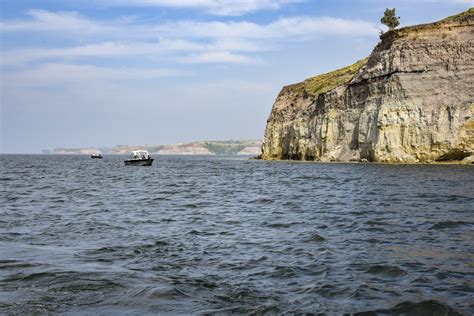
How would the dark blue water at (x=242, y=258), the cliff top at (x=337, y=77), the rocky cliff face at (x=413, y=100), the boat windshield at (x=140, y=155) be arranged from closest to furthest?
the dark blue water at (x=242, y=258)
the rocky cliff face at (x=413, y=100)
the cliff top at (x=337, y=77)
the boat windshield at (x=140, y=155)

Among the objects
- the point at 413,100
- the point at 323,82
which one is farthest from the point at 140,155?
the point at 413,100

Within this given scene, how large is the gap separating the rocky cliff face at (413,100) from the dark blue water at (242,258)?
35.3 metres

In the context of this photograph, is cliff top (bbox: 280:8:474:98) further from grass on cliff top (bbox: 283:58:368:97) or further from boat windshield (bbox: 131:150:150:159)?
boat windshield (bbox: 131:150:150:159)

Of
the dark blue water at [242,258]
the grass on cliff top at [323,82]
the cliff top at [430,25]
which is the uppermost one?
the cliff top at [430,25]

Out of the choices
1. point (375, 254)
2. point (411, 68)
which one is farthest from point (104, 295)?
point (411, 68)

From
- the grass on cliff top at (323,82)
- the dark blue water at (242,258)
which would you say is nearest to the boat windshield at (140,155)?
the grass on cliff top at (323,82)

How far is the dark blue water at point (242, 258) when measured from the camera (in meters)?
8.14

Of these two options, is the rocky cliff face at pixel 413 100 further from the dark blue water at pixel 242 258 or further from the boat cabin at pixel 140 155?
A: the dark blue water at pixel 242 258

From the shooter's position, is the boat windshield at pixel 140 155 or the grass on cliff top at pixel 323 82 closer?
the boat windshield at pixel 140 155

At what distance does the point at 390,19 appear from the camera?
9881cm

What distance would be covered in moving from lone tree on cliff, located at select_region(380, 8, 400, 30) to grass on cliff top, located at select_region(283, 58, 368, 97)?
12932mm

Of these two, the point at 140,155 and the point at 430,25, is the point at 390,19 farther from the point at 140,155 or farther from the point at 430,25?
the point at 140,155

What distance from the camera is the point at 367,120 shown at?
6456 centimetres

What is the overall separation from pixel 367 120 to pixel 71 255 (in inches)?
2281
